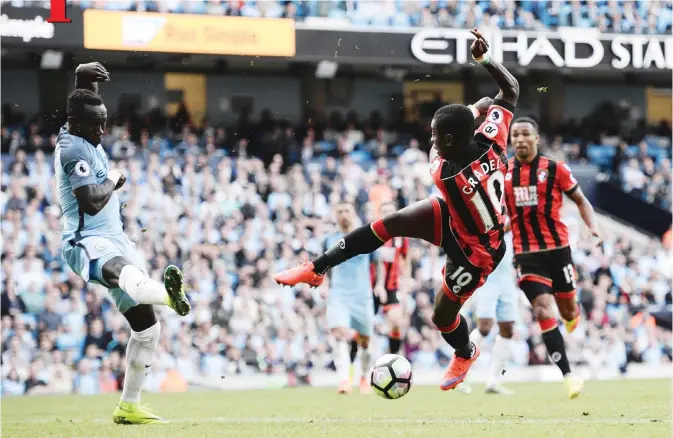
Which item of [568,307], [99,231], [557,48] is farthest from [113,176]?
[557,48]

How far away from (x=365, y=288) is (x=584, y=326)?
260 inches

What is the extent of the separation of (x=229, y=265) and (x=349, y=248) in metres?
9.82

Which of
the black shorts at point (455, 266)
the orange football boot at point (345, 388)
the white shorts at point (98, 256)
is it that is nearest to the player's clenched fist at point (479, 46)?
the black shorts at point (455, 266)

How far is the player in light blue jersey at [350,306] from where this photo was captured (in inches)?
494

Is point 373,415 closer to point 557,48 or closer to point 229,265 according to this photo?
point 229,265

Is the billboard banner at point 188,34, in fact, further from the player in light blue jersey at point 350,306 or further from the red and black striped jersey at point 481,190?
the red and black striped jersey at point 481,190

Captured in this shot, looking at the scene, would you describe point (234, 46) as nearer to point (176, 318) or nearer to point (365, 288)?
point (176, 318)

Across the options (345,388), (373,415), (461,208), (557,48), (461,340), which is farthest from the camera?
(557,48)

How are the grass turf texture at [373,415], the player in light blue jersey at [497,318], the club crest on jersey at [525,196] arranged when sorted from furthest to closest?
1. the player in light blue jersey at [497,318]
2. the club crest on jersey at [525,196]
3. the grass turf texture at [373,415]

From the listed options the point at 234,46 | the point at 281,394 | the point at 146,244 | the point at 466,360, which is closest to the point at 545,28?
the point at 234,46

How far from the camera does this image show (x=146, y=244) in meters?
17.0

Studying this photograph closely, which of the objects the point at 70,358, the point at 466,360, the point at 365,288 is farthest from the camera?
the point at 70,358

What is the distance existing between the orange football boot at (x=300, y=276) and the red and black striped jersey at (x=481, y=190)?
1.06 m

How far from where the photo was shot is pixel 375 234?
7.64 metres
